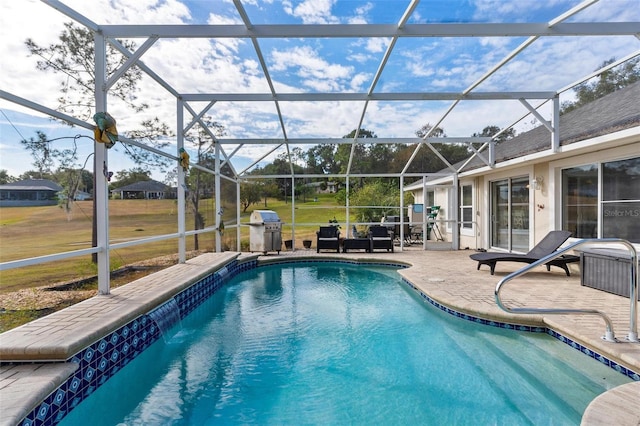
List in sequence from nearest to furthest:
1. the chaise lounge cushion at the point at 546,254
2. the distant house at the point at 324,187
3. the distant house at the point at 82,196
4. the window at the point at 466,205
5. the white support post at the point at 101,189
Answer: the white support post at the point at 101,189
the distant house at the point at 82,196
the chaise lounge cushion at the point at 546,254
the window at the point at 466,205
the distant house at the point at 324,187

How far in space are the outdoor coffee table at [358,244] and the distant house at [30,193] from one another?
26.7ft

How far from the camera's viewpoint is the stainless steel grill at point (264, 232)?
1116 cm

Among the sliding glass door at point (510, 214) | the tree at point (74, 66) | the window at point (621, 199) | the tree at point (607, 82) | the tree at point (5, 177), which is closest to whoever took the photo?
the tree at point (5, 177)

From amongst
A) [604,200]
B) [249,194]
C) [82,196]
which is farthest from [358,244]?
[82,196]

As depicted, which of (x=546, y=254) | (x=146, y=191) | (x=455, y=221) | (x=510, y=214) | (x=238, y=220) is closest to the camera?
(x=546, y=254)

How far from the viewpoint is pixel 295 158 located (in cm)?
1255

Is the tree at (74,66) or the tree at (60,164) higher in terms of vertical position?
the tree at (74,66)

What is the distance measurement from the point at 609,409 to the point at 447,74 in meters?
5.68

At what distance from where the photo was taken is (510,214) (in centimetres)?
970

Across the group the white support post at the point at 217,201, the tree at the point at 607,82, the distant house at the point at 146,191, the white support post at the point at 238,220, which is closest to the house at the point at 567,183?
the tree at the point at 607,82

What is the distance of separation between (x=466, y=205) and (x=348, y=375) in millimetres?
10205

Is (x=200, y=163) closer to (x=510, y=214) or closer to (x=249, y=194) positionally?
(x=249, y=194)

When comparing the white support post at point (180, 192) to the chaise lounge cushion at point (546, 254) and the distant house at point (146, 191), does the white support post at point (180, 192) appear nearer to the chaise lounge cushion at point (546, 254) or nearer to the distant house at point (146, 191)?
the distant house at point (146, 191)

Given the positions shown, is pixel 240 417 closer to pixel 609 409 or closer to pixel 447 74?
pixel 609 409
